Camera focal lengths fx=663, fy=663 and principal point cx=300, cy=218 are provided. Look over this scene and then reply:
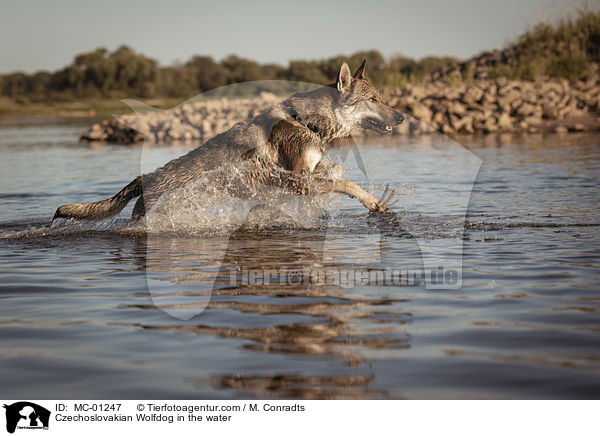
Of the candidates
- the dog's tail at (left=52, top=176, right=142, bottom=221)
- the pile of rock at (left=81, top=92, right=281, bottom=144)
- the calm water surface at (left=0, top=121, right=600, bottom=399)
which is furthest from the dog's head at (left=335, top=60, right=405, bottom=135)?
the pile of rock at (left=81, top=92, right=281, bottom=144)

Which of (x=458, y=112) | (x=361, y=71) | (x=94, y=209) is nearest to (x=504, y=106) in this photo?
(x=458, y=112)

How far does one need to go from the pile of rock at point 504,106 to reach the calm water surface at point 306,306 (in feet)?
47.4

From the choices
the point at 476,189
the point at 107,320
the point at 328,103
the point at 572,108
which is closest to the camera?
the point at 107,320

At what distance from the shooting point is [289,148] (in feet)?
30.1

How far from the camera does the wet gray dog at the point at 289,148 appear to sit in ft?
28.2

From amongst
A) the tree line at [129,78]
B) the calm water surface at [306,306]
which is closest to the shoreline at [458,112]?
the calm water surface at [306,306]

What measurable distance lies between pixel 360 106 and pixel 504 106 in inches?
680

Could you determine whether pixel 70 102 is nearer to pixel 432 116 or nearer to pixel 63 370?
pixel 432 116

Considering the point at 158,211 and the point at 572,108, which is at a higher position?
the point at 572,108

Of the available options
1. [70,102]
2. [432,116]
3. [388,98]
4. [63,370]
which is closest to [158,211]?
[63,370]

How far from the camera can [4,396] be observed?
3.64 m

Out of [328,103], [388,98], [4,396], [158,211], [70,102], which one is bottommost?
[4,396]
